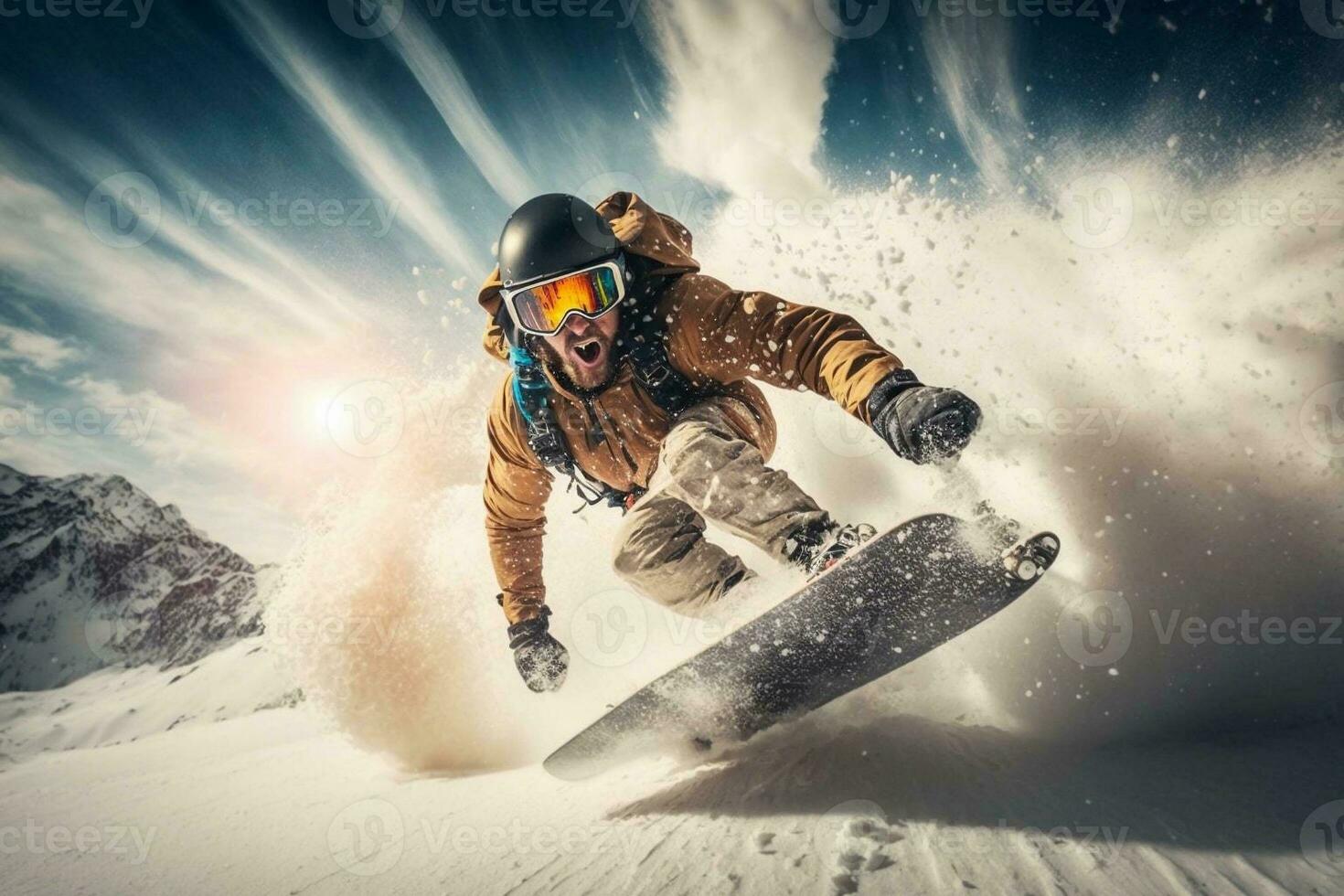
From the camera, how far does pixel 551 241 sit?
311cm

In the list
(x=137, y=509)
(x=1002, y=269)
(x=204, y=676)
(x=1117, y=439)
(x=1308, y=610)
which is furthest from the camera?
(x=137, y=509)

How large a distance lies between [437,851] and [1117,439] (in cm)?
490

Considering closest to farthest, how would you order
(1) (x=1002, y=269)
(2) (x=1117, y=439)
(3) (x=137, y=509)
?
(2) (x=1117, y=439) → (1) (x=1002, y=269) → (3) (x=137, y=509)

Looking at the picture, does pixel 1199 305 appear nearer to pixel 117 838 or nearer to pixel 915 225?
pixel 915 225

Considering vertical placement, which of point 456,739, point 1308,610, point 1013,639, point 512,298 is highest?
point 512,298

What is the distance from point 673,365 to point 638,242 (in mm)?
Result: 772

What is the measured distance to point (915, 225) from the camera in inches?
217

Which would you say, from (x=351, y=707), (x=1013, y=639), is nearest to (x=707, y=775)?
(x=1013, y=639)

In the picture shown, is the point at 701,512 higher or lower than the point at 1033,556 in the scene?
higher
